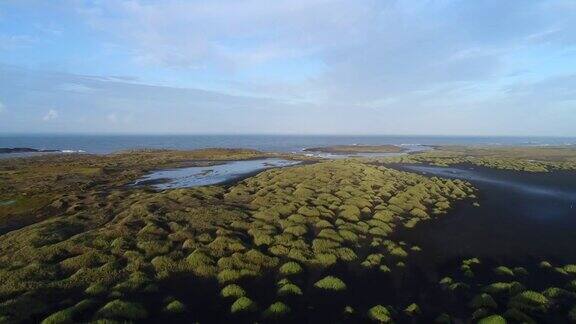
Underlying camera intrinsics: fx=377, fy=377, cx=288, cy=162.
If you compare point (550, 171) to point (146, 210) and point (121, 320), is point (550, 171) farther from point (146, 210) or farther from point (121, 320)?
point (121, 320)

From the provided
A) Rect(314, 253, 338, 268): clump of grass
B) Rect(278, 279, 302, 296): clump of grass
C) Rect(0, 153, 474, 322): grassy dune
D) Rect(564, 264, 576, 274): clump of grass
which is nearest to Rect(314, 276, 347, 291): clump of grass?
Rect(0, 153, 474, 322): grassy dune

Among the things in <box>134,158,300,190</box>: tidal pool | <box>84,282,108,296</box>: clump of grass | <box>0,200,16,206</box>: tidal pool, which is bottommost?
<box>84,282,108,296</box>: clump of grass

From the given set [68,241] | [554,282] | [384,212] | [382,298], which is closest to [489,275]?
[554,282]

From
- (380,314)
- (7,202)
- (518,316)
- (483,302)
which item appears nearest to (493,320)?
(518,316)

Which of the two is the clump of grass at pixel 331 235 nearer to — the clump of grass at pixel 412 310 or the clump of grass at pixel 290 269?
the clump of grass at pixel 290 269

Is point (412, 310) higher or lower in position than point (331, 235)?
lower

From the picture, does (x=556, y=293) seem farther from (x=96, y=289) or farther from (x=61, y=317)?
(x=61, y=317)

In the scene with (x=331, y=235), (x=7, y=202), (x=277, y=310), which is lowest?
(x=277, y=310)

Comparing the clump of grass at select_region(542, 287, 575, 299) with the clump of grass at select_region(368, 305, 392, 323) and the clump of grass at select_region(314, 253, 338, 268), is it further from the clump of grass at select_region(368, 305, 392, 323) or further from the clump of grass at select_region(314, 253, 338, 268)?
the clump of grass at select_region(314, 253, 338, 268)
